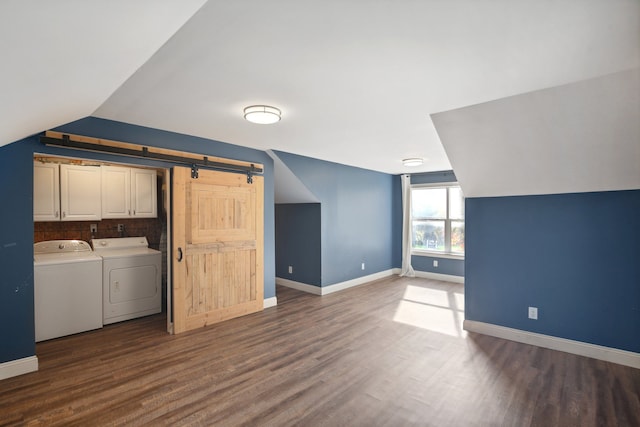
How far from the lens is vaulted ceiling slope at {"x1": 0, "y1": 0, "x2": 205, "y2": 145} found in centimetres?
94

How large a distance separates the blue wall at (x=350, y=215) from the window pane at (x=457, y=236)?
50.1 inches

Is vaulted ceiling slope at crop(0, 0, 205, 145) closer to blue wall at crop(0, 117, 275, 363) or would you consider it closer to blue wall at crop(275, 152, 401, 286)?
blue wall at crop(0, 117, 275, 363)

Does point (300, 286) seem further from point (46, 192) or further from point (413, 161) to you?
point (46, 192)

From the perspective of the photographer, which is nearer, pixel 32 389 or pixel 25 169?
pixel 32 389

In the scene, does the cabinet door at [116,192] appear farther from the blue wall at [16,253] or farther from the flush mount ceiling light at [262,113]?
the flush mount ceiling light at [262,113]

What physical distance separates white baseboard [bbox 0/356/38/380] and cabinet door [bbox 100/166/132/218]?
6.42 feet

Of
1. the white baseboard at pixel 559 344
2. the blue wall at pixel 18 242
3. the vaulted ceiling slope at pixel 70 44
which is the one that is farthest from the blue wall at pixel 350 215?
the vaulted ceiling slope at pixel 70 44

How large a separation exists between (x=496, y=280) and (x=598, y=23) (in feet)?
9.43

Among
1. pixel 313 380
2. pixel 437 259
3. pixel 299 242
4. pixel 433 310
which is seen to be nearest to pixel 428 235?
pixel 437 259

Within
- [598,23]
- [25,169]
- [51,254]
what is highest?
[598,23]

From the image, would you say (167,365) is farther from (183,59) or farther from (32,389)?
(183,59)

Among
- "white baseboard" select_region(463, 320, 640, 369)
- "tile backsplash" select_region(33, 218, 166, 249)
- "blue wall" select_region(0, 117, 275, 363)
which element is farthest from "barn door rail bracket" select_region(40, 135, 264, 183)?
"white baseboard" select_region(463, 320, 640, 369)

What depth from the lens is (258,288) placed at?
4516 millimetres

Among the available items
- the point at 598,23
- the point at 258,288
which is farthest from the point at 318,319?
the point at 598,23
